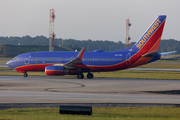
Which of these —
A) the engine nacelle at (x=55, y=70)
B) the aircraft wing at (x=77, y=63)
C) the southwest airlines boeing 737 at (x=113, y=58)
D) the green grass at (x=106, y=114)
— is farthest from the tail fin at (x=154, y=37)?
the green grass at (x=106, y=114)

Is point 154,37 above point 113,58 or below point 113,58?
above

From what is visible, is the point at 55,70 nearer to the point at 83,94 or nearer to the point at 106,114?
the point at 83,94

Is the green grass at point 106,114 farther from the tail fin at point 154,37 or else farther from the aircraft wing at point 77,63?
the tail fin at point 154,37

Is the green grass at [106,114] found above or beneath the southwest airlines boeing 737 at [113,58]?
beneath

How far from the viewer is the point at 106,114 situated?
1438 centimetres

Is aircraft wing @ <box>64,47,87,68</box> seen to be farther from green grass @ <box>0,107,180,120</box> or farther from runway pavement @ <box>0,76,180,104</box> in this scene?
green grass @ <box>0,107,180,120</box>

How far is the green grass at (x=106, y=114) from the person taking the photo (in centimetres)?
1303

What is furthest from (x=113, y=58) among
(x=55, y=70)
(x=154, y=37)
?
(x=55, y=70)

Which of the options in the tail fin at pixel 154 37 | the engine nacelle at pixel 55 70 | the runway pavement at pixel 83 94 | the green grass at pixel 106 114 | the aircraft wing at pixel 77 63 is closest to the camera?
the green grass at pixel 106 114

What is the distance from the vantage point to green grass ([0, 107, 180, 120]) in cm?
1303

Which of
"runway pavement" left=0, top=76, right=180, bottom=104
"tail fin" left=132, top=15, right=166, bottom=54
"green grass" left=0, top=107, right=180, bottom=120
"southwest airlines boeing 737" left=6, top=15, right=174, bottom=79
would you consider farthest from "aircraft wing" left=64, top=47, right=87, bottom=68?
"green grass" left=0, top=107, right=180, bottom=120

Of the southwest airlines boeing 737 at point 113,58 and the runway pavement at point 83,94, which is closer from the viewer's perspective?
the runway pavement at point 83,94

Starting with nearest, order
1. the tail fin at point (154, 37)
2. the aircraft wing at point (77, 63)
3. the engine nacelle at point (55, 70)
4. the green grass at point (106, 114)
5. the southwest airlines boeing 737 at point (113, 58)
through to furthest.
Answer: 1. the green grass at point (106, 114)
2. the engine nacelle at point (55, 70)
3. the southwest airlines boeing 737 at point (113, 58)
4. the aircraft wing at point (77, 63)
5. the tail fin at point (154, 37)

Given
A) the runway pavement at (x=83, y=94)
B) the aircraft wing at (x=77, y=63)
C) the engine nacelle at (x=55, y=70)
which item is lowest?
the runway pavement at (x=83, y=94)
